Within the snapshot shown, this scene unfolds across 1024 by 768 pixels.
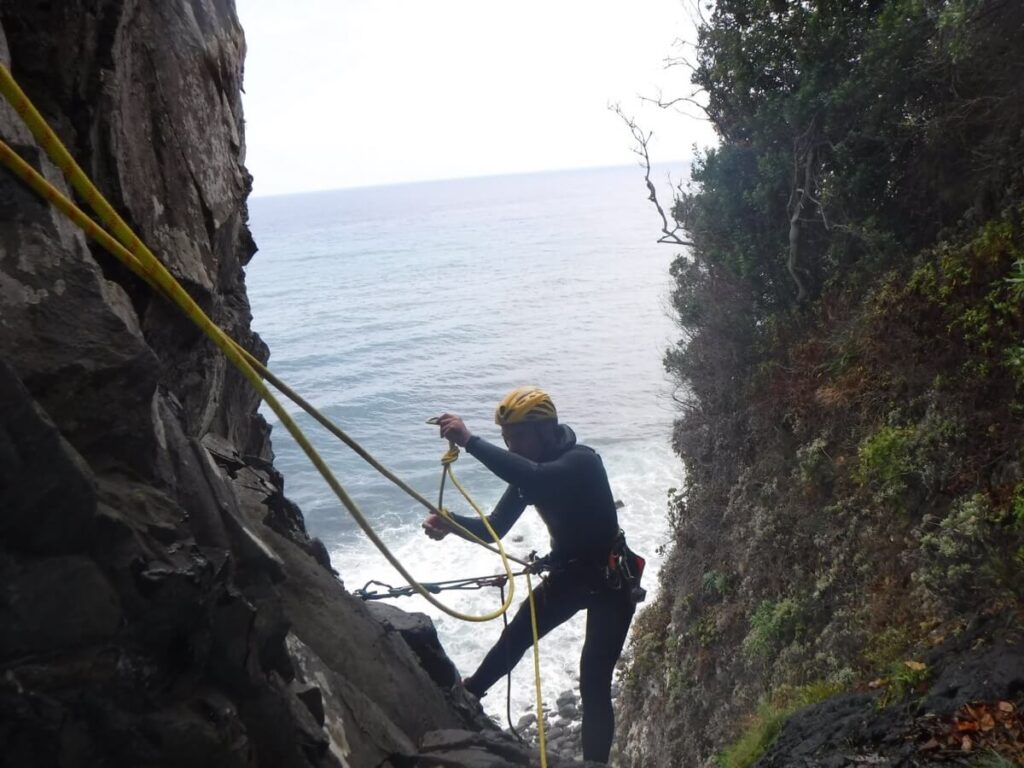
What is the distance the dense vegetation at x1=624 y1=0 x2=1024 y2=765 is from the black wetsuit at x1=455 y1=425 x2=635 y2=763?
155 cm

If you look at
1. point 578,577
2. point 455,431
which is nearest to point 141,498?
point 455,431

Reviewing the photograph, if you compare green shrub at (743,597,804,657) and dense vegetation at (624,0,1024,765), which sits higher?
dense vegetation at (624,0,1024,765)

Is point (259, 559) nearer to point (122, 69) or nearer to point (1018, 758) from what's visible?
point (122, 69)

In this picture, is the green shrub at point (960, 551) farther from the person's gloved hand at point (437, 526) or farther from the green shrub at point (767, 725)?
the person's gloved hand at point (437, 526)

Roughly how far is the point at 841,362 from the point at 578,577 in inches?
167

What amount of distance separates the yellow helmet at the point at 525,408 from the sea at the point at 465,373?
241 inches

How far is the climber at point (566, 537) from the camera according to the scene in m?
5.99

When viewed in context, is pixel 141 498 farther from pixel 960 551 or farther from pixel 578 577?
pixel 960 551

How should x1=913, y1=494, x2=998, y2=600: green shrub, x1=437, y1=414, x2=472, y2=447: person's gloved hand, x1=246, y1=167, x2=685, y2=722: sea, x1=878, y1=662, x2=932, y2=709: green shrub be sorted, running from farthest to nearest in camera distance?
x1=246, y1=167, x2=685, y2=722: sea
x1=437, y1=414, x2=472, y2=447: person's gloved hand
x1=913, y1=494, x2=998, y2=600: green shrub
x1=878, y1=662, x2=932, y2=709: green shrub

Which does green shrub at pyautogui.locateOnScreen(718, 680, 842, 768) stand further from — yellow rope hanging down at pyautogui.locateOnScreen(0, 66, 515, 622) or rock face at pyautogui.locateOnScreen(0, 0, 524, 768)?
yellow rope hanging down at pyautogui.locateOnScreen(0, 66, 515, 622)

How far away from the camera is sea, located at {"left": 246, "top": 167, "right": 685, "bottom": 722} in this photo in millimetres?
20531

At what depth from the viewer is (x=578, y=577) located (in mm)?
6457

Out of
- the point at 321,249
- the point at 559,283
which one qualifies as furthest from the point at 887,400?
the point at 321,249

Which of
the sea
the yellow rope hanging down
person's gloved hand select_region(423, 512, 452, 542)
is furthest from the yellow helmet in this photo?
the sea
